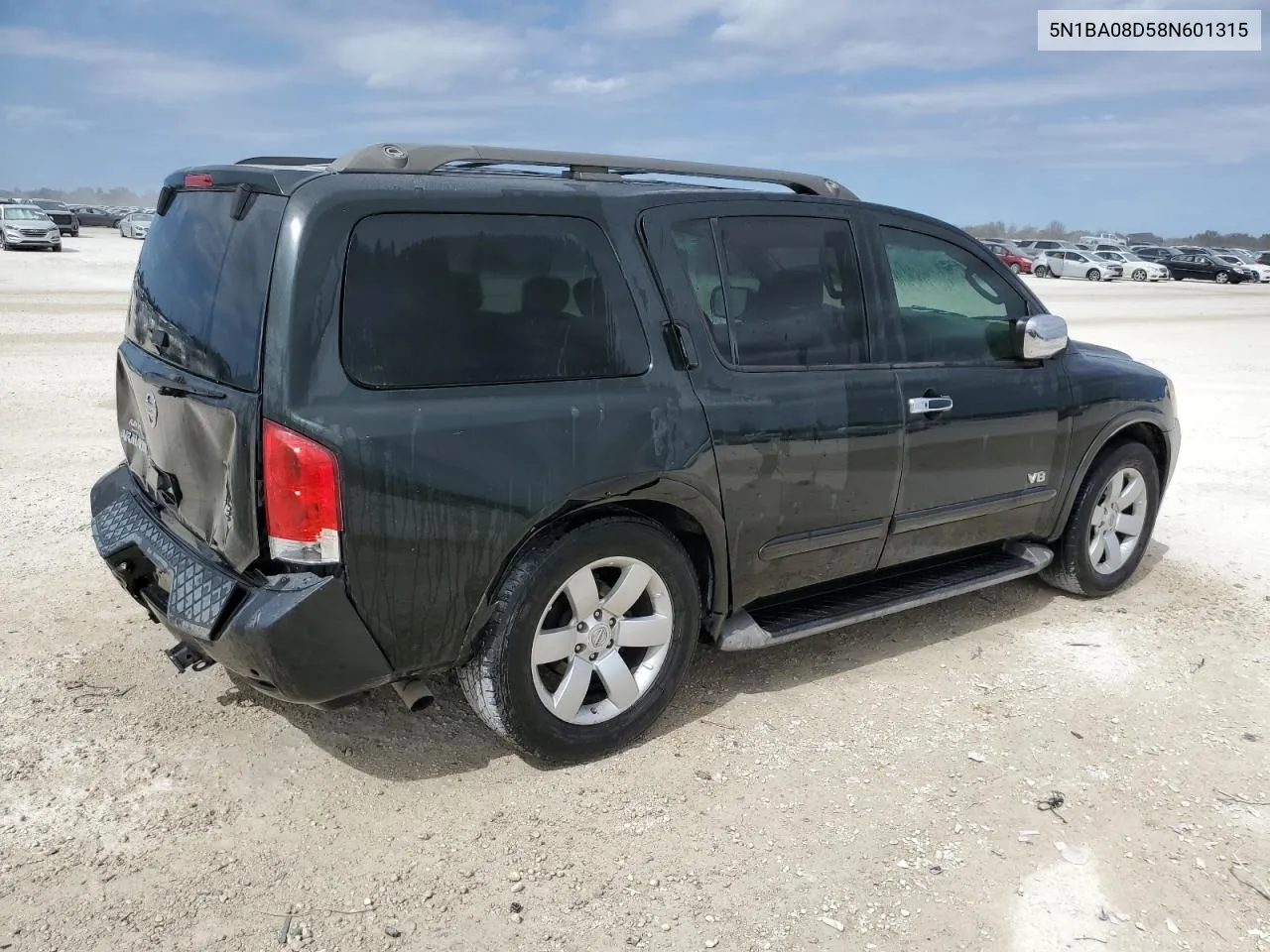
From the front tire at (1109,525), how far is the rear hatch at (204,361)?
376 centimetres

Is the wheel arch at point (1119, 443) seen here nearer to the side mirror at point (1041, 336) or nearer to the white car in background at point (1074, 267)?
the side mirror at point (1041, 336)

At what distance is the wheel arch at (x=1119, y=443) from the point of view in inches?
189

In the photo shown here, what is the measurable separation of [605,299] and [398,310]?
70cm

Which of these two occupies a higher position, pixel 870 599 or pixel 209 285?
pixel 209 285

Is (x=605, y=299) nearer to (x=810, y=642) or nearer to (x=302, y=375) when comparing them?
(x=302, y=375)

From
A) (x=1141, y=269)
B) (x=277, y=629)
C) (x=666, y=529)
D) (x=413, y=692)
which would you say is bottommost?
(x=413, y=692)

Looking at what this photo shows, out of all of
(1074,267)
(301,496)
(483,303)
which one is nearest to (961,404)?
(483,303)

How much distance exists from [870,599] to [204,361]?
2.58m

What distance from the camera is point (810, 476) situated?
3744mm

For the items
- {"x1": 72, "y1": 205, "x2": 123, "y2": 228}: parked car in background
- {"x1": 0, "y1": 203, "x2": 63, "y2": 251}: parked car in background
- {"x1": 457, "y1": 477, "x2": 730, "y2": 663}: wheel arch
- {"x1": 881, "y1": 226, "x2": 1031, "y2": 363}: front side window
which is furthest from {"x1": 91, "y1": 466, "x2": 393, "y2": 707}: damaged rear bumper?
{"x1": 72, "y1": 205, "x2": 123, "y2": 228}: parked car in background

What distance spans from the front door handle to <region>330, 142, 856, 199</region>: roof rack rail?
0.85 meters

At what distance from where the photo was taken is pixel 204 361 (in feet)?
10.1

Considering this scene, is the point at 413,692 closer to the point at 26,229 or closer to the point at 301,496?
the point at 301,496

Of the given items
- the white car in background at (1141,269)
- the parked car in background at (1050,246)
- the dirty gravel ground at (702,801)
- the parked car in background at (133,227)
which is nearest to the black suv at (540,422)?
the dirty gravel ground at (702,801)
